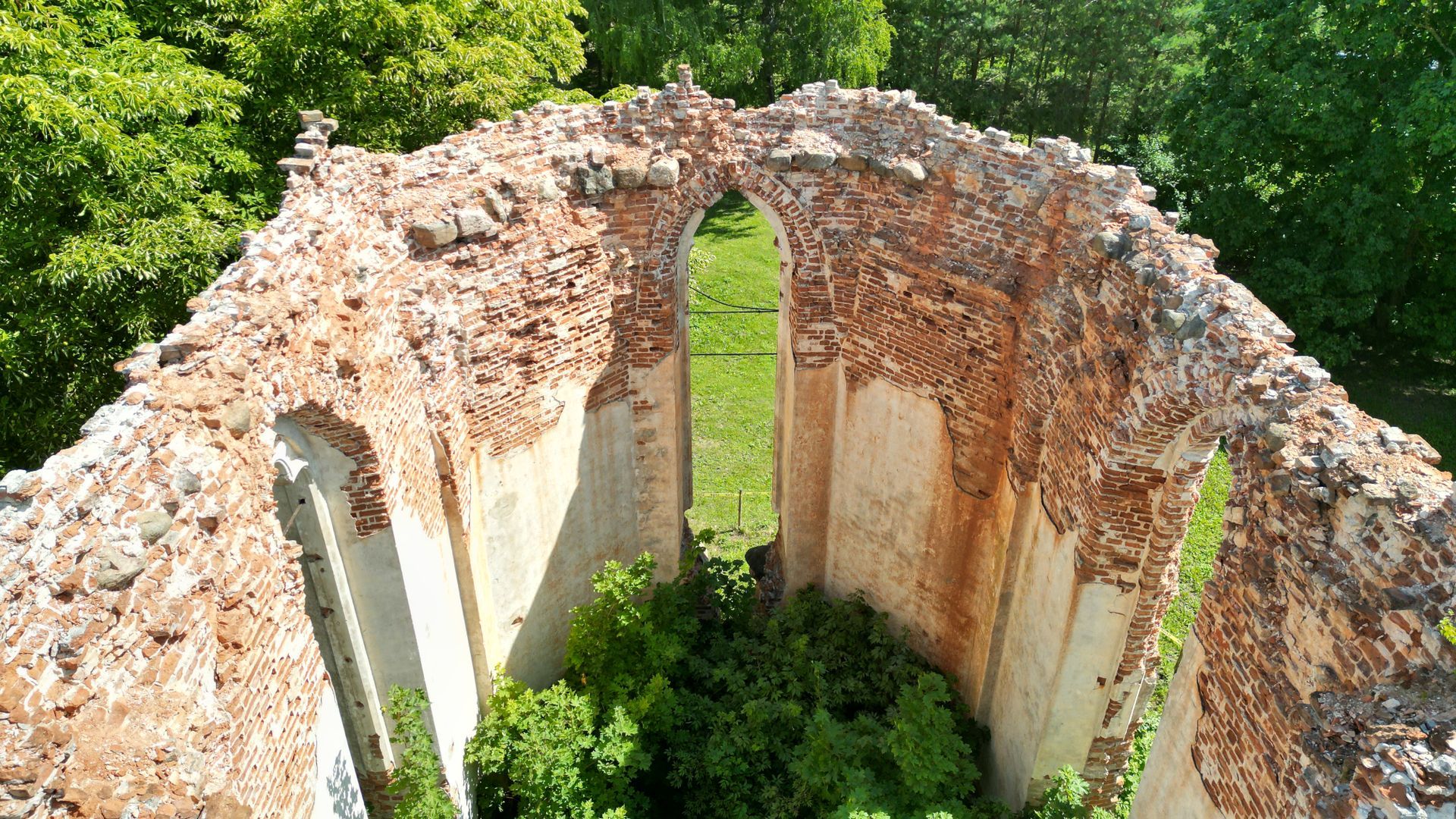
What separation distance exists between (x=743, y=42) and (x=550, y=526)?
1642 centimetres

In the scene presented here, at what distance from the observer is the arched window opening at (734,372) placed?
15.0 m

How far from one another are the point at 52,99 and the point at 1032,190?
31.3ft

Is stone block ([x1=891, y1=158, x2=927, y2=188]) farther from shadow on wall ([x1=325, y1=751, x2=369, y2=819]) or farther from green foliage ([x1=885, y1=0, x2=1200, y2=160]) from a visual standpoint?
green foliage ([x1=885, y1=0, x2=1200, y2=160])

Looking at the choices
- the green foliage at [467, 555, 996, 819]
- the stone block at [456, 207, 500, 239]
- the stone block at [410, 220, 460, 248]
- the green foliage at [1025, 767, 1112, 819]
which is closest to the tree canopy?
the stone block at [410, 220, 460, 248]

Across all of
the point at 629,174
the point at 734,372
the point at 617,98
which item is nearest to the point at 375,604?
the point at 629,174

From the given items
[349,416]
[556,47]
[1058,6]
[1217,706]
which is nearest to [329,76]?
[556,47]

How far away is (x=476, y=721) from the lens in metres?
9.12

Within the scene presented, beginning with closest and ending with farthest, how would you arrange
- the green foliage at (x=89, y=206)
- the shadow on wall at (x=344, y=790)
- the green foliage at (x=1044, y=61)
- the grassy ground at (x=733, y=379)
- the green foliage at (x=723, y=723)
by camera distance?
1. the shadow on wall at (x=344, y=790)
2. the green foliage at (x=723, y=723)
3. the green foliage at (x=89, y=206)
4. the grassy ground at (x=733, y=379)
5. the green foliage at (x=1044, y=61)

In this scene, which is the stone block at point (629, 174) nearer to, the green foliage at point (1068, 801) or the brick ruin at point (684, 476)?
the brick ruin at point (684, 476)

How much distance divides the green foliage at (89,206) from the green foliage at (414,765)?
6.06 m

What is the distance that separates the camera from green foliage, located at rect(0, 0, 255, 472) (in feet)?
32.7

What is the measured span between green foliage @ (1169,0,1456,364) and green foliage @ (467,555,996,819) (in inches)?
480

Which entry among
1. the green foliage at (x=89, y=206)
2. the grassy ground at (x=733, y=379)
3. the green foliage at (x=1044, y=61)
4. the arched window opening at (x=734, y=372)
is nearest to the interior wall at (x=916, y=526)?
the arched window opening at (x=734, y=372)

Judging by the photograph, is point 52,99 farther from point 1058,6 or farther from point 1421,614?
point 1058,6
